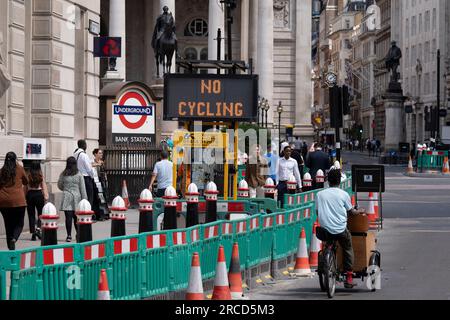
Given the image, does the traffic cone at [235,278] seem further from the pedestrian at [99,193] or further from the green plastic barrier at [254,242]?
the pedestrian at [99,193]

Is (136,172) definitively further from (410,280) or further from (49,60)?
(410,280)

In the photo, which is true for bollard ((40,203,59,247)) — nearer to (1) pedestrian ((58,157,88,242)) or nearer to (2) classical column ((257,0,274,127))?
(1) pedestrian ((58,157,88,242))

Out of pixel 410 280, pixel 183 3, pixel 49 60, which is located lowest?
pixel 410 280

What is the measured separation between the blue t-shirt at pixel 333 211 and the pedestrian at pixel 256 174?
16550 millimetres

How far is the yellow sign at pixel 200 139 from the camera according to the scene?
2714 centimetres

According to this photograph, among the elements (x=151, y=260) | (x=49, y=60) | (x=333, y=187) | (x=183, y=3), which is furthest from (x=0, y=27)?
(x=183, y=3)

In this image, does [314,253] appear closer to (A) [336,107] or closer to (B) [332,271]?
(B) [332,271]

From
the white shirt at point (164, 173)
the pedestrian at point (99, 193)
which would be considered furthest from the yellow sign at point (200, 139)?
the pedestrian at point (99, 193)

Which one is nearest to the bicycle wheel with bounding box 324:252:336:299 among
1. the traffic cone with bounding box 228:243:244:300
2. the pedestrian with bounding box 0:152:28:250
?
the traffic cone with bounding box 228:243:244:300

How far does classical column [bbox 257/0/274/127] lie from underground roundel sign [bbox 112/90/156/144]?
42.7 m

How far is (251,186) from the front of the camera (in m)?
36.0

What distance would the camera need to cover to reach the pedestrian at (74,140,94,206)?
94.6 ft
